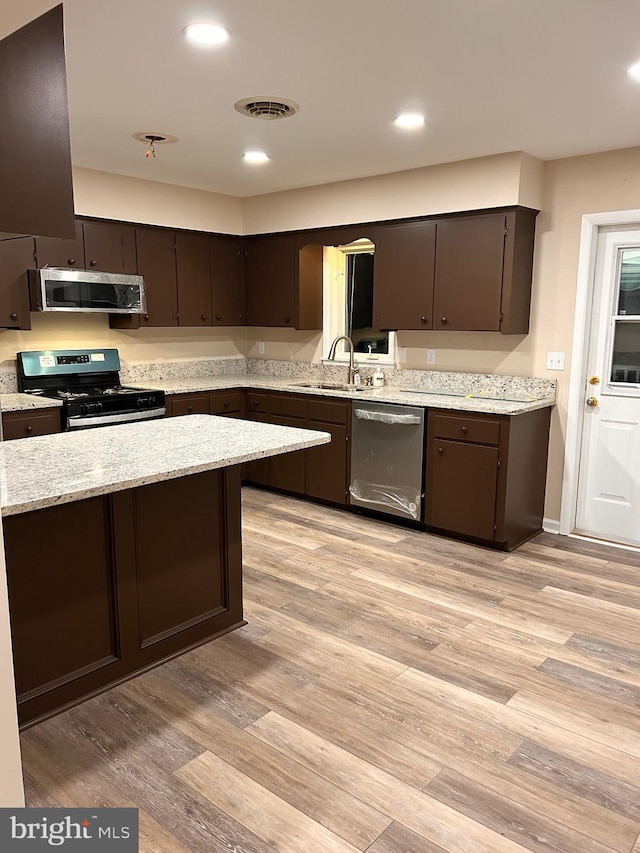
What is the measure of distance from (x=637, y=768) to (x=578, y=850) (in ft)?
1.58

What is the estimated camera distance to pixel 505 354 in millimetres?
4449

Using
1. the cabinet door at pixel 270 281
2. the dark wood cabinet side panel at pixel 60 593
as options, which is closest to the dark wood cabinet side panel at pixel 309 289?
the cabinet door at pixel 270 281

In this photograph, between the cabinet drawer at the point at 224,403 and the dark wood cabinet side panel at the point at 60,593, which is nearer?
the dark wood cabinet side panel at the point at 60,593

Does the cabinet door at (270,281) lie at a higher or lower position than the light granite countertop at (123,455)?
higher

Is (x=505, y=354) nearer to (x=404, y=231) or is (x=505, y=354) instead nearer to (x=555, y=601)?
(x=404, y=231)

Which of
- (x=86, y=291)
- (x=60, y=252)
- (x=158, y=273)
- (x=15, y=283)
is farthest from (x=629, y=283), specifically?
(x=15, y=283)

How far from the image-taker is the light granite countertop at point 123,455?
1.95 metres

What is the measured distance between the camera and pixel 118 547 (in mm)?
2447

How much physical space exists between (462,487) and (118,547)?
2.38 metres

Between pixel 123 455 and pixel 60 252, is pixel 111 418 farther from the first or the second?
pixel 123 455

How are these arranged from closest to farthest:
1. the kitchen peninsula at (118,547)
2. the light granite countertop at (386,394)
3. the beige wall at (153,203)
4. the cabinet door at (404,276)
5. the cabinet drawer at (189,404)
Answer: the kitchen peninsula at (118,547) → the light granite countertop at (386,394) → the cabinet door at (404,276) → the beige wall at (153,203) → the cabinet drawer at (189,404)

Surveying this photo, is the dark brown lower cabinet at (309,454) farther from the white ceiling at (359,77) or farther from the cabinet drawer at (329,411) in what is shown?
the white ceiling at (359,77)
